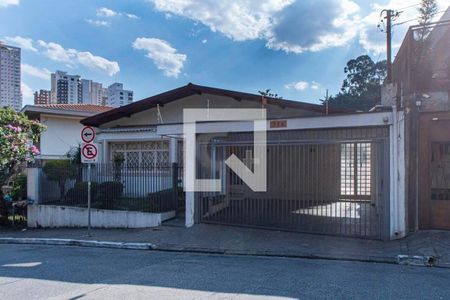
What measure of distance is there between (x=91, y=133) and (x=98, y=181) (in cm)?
332

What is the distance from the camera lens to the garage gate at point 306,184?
923 centimetres

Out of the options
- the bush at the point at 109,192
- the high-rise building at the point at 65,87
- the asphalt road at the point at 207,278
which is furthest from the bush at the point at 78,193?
the high-rise building at the point at 65,87

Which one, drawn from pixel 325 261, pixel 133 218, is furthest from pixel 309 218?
pixel 133 218

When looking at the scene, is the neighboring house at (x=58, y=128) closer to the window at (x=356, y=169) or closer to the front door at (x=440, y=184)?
the window at (x=356, y=169)

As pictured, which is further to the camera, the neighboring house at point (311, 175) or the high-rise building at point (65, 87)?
the high-rise building at point (65, 87)

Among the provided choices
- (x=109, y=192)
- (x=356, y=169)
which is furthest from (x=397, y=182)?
(x=109, y=192)

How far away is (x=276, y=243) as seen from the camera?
8.82m

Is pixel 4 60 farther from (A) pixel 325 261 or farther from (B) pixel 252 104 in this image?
(A) pixel 325 261

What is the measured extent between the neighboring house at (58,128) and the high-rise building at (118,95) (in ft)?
47.5

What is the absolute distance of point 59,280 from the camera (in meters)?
6.21

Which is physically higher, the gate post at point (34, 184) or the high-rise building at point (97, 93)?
the high-rise building at point (97, 93)

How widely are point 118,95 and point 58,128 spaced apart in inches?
624

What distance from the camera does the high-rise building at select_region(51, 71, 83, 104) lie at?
39500 mm

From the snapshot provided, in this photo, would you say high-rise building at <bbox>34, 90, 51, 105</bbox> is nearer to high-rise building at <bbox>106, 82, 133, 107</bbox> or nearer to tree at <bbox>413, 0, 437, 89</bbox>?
high-rise building at <bbox>106, 82, 133, 107</bbox>
